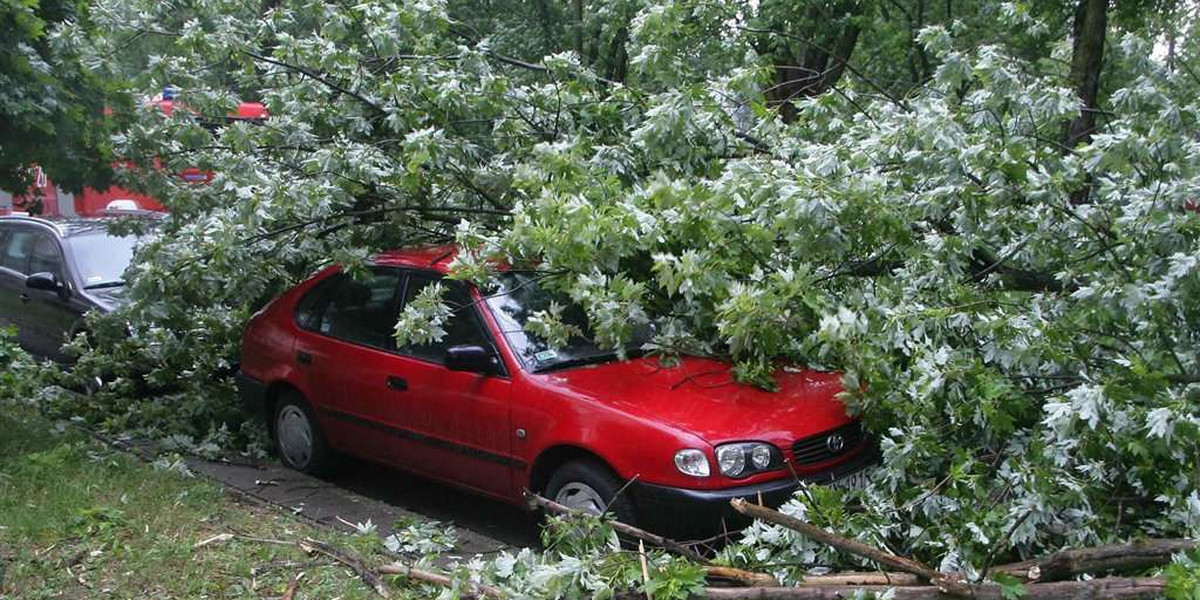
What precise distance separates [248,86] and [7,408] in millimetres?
2916

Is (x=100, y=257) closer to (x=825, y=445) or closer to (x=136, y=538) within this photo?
(x=136, y=538)

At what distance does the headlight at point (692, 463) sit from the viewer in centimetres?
520

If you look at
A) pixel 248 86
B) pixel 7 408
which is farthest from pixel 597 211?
A: pixel 7 408

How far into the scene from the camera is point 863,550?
14.1 feet

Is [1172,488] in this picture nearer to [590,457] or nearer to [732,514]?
[732,514]

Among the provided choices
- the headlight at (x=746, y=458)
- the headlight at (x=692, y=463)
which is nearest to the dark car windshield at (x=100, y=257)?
the headlight at (x=692, y=463)

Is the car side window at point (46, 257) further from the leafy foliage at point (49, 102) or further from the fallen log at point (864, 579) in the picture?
the fallen log at point (864, 579)

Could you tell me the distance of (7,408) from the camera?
8469mm

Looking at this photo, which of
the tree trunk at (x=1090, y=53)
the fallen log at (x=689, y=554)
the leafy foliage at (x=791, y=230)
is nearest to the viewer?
the fallen log at (x=689, y=554)

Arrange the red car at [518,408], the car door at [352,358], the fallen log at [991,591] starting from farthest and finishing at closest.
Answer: the car door at [352,358] → the red car at [518,408] → the fallen log at [991,591]

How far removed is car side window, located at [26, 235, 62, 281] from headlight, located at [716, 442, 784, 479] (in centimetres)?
728

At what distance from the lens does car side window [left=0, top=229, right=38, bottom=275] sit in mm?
10758

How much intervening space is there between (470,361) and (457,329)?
41cm

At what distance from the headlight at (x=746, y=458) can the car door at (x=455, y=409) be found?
1.23 metres
